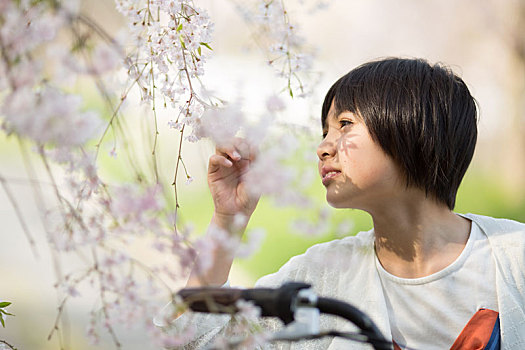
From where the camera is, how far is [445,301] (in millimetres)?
1003

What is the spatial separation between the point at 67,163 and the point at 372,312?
0.67m

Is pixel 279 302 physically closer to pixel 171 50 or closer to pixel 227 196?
pixel 171 50

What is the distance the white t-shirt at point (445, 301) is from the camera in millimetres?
982

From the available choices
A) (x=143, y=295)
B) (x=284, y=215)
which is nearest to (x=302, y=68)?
(x=143, y=295)

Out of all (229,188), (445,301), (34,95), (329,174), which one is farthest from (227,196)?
(34,95)

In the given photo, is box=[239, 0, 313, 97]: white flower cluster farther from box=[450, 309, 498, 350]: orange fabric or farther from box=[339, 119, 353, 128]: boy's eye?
box=[450, 309, 498, 350]: orange fabric

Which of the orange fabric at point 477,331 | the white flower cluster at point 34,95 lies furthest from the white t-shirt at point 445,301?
the white flower cluster at point 34,95

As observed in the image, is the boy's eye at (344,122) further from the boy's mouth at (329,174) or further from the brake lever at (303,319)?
the brake lever at (303,319)

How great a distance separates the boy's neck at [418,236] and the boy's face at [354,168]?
1.9 inches

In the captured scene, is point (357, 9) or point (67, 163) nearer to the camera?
point (67, 163)

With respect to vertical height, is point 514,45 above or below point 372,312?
above

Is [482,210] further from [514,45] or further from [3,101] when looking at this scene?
[3,101]

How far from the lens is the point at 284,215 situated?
10.8 ft

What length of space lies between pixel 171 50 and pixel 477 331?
71 centimetres
